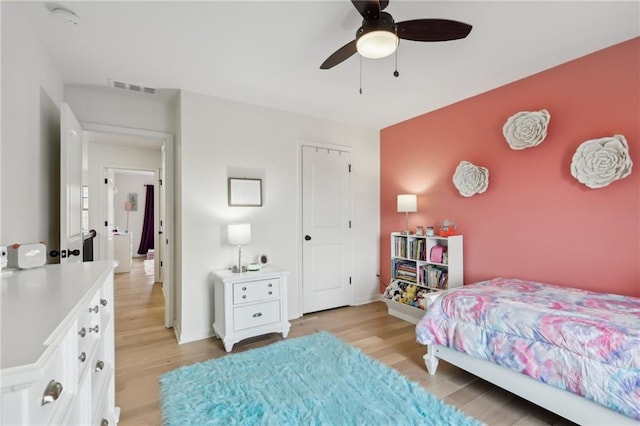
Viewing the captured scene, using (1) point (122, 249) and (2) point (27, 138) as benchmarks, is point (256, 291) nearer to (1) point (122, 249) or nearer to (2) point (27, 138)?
(2) point (27, 138)

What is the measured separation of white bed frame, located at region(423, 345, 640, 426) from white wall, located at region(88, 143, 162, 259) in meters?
5.16

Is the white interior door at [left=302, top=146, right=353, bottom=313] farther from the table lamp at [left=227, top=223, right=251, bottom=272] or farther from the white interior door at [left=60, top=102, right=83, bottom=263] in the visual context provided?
the white interior door at [left=60, top=102, right=83, bottom=263]

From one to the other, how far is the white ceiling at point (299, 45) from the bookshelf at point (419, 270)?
61.8 inches

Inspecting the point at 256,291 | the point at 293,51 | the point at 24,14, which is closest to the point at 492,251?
the point at 256,291

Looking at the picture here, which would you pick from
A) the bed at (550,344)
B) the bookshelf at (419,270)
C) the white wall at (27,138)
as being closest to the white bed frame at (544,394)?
the bed at (550,344)

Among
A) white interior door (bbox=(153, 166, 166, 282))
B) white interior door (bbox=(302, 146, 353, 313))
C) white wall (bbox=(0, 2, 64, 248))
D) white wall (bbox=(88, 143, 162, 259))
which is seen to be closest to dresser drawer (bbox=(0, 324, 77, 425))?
white wall (bbox=(0, 2, 64, 248))

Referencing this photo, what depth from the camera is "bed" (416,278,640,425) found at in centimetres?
146

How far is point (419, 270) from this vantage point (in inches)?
133

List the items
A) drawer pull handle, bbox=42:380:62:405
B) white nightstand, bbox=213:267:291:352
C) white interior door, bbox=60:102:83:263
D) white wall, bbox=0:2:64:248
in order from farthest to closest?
1. white nightstand, bbox=213:267:291:352
2. white interior door, bbox=60:102:83:263
3. white wall, bbox=0:2:64:248
4. drawer pull handle, bbox=42:380:62:405

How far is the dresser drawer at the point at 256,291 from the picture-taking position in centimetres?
274

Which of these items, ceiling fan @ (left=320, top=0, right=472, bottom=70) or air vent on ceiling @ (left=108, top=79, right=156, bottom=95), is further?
air vent on ceiling @ (left=108, top=79, right=156, bottom=95)

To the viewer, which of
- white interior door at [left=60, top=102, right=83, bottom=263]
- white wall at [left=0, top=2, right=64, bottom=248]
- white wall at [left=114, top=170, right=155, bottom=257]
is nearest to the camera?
white wall at [left=0, top=2, right=64, bottom=248]

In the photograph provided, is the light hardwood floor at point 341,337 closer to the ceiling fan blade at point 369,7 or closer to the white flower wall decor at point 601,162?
the white flower wall decor at point 601,162

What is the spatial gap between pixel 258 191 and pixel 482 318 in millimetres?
2387
